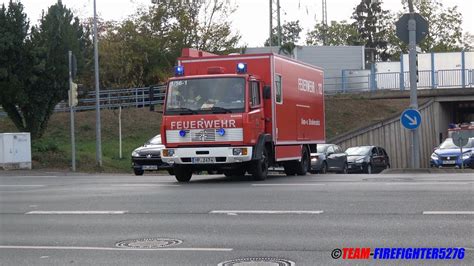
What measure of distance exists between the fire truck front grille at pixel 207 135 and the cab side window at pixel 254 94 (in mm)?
881

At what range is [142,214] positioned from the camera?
12.3 m

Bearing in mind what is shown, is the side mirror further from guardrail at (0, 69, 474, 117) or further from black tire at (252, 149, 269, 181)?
guardrail at (0, 69, 474, 117)

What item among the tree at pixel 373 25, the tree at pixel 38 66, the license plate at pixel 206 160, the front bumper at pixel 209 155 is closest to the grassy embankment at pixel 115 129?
the tree at pixel 38 66

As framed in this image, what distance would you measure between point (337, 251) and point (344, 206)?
12.9 feet

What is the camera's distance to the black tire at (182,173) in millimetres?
19562

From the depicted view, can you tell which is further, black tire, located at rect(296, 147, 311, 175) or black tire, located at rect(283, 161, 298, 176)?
black tire, located at rect(296, 147, 311, 175)

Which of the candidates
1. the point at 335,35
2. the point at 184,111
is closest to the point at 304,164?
the point at 184,111

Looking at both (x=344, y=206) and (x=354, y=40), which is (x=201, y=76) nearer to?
(x=344, y=206)

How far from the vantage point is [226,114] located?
717 inches

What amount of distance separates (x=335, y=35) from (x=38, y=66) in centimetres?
7208

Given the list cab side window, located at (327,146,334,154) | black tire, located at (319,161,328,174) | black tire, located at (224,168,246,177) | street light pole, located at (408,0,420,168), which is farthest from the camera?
cab side window, located at (327,146,334,154)

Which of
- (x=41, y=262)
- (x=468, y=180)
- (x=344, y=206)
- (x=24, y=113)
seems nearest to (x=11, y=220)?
(x=41, y=262)

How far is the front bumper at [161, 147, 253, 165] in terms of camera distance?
716 inches

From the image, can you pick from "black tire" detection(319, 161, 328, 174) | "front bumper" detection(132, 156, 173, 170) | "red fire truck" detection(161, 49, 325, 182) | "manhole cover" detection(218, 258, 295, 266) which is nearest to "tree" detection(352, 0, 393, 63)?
"black tire" detection(319, 161, 328, 174)
